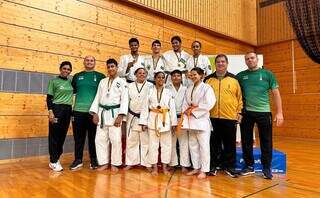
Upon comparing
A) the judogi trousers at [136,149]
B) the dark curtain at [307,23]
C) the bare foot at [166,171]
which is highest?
the dark curtain at [307,23]

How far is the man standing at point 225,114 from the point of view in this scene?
368 cm

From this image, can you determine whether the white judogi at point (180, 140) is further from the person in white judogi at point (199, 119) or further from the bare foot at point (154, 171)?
the bare foot at point (154, 171)

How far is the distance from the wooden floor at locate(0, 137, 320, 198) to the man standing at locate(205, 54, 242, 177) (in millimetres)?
237

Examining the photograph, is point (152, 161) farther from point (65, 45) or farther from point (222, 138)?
point (65, 45)

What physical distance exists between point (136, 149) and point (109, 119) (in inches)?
23.8

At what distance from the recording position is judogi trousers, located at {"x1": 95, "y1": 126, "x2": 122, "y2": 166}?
4043mm

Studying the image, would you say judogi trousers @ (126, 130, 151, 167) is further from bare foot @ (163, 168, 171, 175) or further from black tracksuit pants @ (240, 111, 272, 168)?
black tracksuit pants @ (240, 111, 272, 168)

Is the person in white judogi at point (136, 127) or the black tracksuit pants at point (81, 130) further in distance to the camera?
the black tracksuit pants at point (81, 130)

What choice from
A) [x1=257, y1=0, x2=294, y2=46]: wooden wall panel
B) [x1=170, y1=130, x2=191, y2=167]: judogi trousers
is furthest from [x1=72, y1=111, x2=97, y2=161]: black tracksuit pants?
[x1=257, y1=0, x2=294, y2=46]: wooden wall panel

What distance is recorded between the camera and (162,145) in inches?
152

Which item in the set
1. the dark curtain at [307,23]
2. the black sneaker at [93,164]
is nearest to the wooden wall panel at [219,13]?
the dark curtain at [307,23]

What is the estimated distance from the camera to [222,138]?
379cm

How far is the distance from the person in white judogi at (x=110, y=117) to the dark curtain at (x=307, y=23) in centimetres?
586

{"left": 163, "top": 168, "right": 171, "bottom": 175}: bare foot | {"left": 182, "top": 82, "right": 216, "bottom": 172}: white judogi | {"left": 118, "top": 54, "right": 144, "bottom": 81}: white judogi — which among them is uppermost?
{"left": 118, "top": 54, "right": 144, "bottom": 81}: white judogi
